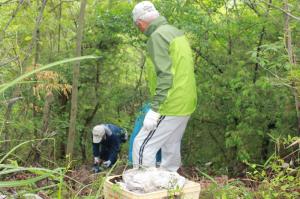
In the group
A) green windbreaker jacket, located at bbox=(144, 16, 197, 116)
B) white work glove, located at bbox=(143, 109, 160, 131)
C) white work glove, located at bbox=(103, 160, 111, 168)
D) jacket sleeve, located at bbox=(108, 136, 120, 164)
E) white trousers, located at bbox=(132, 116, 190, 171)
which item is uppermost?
green windbreaker jacket, located at bbox=(144, 16, 197, 116)

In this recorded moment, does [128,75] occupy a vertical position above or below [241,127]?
above

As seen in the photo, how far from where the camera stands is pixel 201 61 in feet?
24.4

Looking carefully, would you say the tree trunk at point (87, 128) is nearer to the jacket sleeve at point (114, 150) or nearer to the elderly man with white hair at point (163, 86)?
the jacket sleeve at point (114, 150)

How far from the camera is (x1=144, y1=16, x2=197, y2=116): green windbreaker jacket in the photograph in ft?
15.7

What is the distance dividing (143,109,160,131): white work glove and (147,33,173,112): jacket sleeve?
0.05 m

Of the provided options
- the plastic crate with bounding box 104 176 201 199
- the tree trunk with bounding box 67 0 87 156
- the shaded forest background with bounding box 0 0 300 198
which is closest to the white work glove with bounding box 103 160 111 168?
the shaded forest background with bounding box 0 0 300 198

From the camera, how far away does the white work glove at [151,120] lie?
4824 mm

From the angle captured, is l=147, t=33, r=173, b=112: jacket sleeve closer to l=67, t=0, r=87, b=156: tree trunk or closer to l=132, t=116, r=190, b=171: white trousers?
l=132, t=116, r=190, b=171: white trousers

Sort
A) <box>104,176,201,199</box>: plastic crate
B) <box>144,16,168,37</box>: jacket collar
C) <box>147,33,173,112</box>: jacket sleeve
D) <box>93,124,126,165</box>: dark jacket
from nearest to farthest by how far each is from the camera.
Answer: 1. <box>104,176,201,199</box>: plastic crate
2. <box>147,33,173,112</box>: jacket sleeve
3. <box>144,16,168,37</box>: jacket collar
4. <box>93,124,126,165</box>: dark jacket

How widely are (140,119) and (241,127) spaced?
2.03 metres

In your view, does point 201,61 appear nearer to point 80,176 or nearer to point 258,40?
point 258,40

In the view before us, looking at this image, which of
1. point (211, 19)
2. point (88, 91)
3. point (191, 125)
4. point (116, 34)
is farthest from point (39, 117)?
point (211, 19)

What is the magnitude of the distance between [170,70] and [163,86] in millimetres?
164

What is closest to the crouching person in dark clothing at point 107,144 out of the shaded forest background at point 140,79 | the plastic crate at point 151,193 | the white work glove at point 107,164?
the white work glove at point 107,164
